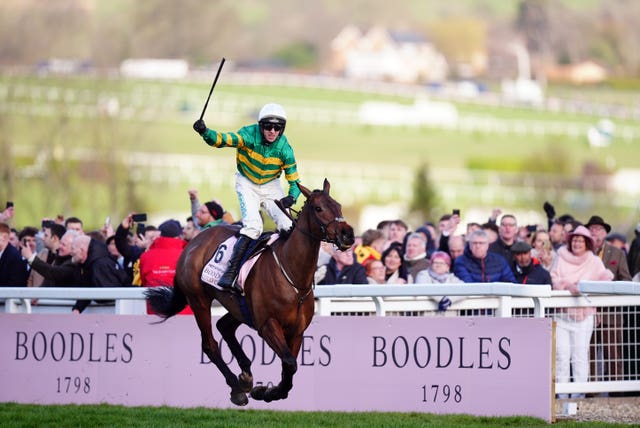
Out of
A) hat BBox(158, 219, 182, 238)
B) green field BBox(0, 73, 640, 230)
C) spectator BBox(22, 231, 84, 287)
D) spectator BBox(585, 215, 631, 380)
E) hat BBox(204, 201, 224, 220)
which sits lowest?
spectator BBox(585, 215, 631, 380)

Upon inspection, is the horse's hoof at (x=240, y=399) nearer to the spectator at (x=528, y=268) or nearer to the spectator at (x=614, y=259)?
the spectator at (x=528, y=268)

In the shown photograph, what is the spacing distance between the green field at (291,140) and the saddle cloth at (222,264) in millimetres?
26300

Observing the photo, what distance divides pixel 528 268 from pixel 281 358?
335cm

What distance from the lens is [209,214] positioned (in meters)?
12.2

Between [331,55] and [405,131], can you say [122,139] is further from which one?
[331,55]

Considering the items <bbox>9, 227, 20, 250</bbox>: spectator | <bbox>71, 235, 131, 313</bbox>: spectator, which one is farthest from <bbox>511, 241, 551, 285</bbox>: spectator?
<bbox>9, 227, 20, 250</bbox>: spectator

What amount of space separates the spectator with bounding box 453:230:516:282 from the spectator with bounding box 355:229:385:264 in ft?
3.82

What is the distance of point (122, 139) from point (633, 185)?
26.6 metres

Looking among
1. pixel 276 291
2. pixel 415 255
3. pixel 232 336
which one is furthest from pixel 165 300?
pixel 415 255

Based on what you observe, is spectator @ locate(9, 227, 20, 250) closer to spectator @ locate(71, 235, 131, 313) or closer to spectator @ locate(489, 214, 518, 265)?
spectator @ locate(71, 235, 131, 313)

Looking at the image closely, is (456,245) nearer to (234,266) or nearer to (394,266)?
(394,266)

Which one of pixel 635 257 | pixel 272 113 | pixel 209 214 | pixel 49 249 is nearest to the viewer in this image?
pixel 272 113

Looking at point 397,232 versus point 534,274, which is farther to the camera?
point 397,232

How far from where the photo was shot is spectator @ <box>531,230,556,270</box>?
39.8ft
